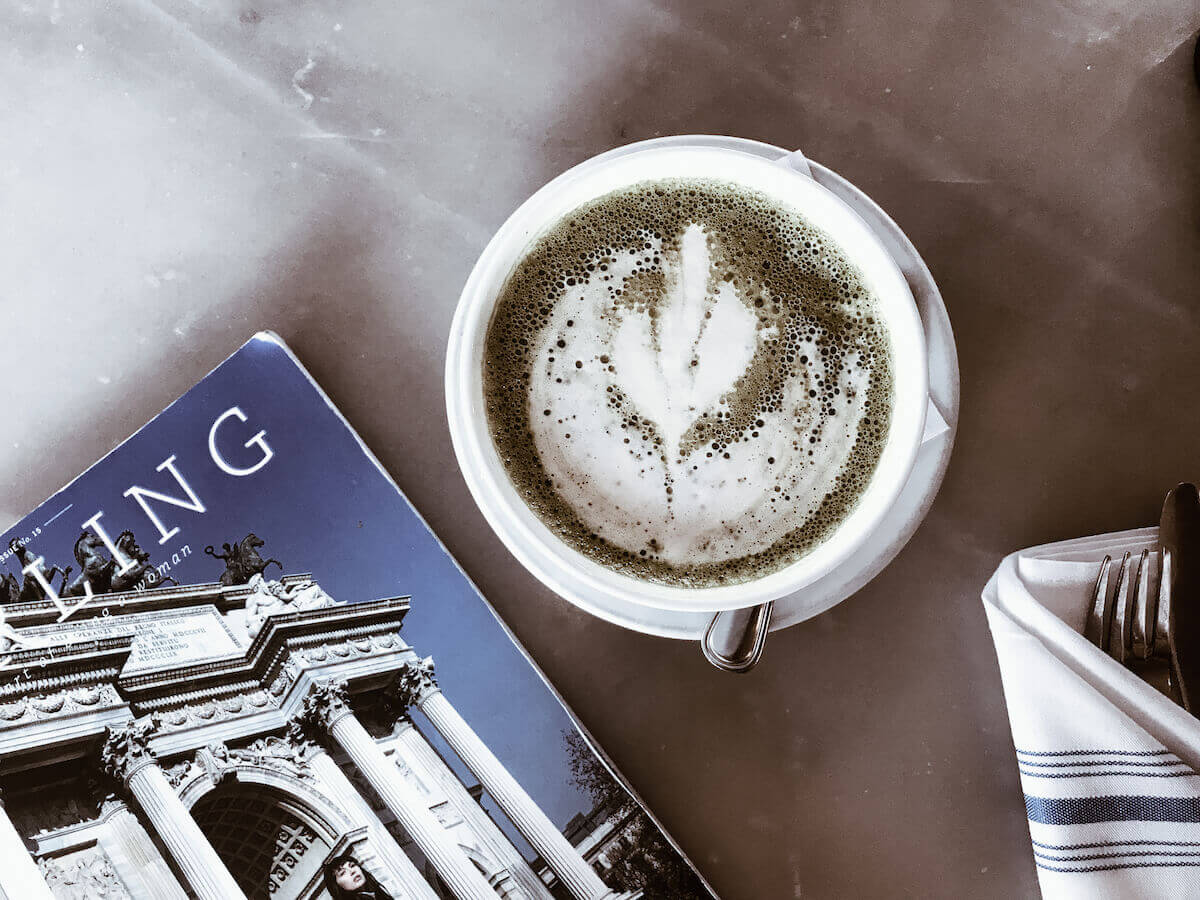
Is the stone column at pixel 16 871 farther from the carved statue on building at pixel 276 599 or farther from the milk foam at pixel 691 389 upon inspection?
the milk foam at pixel 691 389

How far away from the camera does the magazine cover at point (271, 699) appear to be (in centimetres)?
76

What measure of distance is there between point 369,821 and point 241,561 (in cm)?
28

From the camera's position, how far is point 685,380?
69 cm

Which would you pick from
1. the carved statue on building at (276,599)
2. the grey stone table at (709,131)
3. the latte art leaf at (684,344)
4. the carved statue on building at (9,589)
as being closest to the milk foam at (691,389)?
the latte art leaf at (684,344)

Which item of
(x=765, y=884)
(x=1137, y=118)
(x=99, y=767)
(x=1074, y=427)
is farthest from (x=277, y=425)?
(x=1137, y=118)

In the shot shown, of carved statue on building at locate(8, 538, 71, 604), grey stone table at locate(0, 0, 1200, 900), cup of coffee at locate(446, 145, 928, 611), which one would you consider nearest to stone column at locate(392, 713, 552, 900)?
grey stone table at locate(0, 0, 1200, 900)

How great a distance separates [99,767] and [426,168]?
0.66 meters

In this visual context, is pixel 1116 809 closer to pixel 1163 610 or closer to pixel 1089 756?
pixel 1089 756

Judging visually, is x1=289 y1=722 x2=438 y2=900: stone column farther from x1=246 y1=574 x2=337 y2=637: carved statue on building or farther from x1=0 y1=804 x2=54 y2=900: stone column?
x1=0 y1=804 x2=54 y2=900: stone column

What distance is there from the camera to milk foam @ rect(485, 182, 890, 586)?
0.69 metres

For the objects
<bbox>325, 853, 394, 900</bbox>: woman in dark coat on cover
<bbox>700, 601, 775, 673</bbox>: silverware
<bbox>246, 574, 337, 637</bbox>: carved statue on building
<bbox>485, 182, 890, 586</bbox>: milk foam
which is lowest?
<bbox>700, 601, 775, 673</bbox>: silverware

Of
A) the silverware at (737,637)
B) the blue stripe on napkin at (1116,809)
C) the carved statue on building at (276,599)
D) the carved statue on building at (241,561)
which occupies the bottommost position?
the blue stripe on napkin at (1116,809)

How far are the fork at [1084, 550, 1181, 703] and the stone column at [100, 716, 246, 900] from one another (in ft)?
2.73

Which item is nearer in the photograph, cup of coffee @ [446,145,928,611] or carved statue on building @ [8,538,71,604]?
cup of coffee @ [446,145,928,611]
